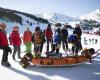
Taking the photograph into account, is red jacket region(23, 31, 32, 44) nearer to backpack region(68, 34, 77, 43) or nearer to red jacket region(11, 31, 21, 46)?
red jacket region(11, 31, 21, 46)

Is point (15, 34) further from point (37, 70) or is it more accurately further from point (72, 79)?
point (72, 79)

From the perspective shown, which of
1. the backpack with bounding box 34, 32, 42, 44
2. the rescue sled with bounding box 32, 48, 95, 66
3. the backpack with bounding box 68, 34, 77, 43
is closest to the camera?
the rescue sled with bounding box 32, 48, 95, 66

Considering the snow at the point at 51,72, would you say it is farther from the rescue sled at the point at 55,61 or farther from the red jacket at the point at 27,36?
the red jacket at the point at 27,36

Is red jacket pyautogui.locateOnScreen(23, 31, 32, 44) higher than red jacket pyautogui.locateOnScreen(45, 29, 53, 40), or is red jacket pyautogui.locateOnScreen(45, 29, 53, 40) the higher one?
red jacket pyautogui.locateOnScreen(45, 29, 53, 40)

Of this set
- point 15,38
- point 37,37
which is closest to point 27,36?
point 37,37

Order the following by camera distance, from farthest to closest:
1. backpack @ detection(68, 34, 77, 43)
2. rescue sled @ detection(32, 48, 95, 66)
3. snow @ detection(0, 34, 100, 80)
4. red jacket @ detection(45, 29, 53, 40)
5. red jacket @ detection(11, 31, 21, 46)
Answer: red jacket @ detection(45, 29, 53, 40) < backpack @ detection(68, 34, 77, 43) < red jacket @ detection(11, 31, 21, 46) < rescue sled @ detection(32, 48, 95, 66) < snow @ detection(0, 34, 100, 80)

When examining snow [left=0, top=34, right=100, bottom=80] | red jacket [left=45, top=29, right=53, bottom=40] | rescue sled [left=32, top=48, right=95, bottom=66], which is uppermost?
red jacket [left=45, top=29, right=53, bottom=40]

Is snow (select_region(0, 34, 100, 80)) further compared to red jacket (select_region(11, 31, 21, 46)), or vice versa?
red jacket (select_region(11, 31, 21, 46))

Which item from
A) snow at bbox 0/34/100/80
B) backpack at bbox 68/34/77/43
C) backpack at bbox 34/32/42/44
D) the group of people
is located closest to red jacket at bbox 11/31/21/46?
the group of people

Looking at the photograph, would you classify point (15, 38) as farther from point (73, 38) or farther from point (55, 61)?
point (73, 38)

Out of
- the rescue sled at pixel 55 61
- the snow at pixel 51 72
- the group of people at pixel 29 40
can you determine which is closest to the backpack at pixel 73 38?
the group of people at pixel 29 40

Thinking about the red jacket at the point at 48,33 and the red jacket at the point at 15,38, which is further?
the red jacket at the point at 48,33

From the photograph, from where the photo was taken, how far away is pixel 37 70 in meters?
9.19

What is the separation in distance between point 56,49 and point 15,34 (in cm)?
273
